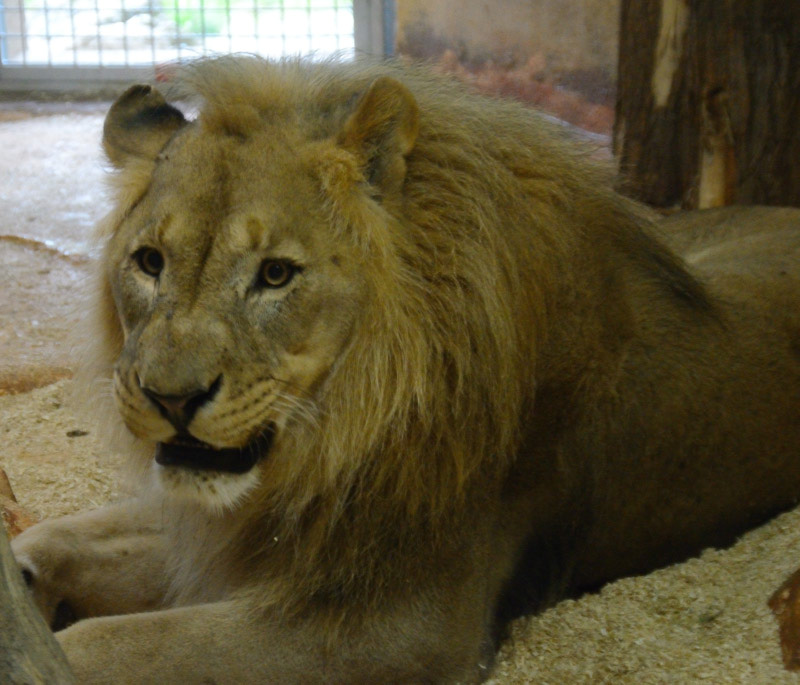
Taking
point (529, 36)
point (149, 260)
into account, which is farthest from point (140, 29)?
point (149, 260)

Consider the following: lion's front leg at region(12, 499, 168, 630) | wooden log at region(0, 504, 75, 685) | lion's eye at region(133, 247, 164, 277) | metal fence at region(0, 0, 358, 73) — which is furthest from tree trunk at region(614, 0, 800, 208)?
metal fence at region(0, 0, 358, 73)

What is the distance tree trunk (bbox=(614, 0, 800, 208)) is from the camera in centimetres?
454

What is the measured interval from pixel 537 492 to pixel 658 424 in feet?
1.22

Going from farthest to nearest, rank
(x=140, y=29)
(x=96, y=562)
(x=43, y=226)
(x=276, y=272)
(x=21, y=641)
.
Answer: (x=140, y=29) → (x=43, y=226) → (x=96, y=562) → (x=276, y=272) → (x=21, y=641)

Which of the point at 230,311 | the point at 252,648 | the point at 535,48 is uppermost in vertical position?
the point at 535,48

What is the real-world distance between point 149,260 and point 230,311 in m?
0.27

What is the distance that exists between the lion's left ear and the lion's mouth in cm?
60

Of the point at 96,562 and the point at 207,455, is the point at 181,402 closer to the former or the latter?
the point at 207,455

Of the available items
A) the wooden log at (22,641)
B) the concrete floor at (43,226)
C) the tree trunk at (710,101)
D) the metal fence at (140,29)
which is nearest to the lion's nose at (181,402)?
the wooden log at (22,641)

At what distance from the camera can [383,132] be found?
7.91 ft

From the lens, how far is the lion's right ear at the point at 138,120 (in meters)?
2.66

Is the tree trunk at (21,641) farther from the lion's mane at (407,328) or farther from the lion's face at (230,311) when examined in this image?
the lion's mane at (407,328)

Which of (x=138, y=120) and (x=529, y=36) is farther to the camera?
(x=529, y=36)

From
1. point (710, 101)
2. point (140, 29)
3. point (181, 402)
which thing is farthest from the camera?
point (140, 29)
